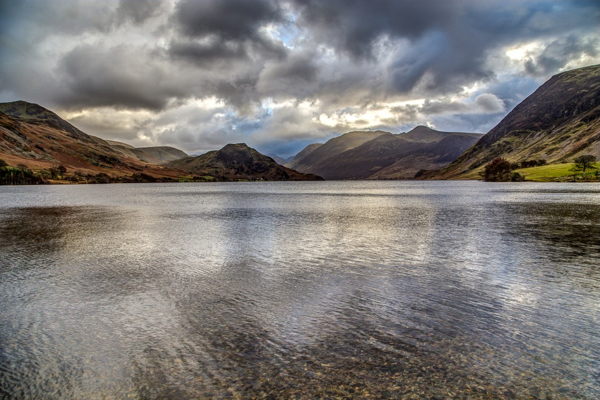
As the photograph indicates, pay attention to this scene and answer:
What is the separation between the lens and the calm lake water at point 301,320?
12539mm

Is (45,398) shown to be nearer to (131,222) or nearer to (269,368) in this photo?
(269,368)

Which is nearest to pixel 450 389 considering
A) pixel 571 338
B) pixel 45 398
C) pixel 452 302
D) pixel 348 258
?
pixel 571 338

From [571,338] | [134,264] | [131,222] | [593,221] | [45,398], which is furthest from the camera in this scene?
[131,222]

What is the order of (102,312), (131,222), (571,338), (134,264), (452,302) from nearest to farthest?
(571,338)
(102,312)
(452,302)
(134,264)
(131,222)

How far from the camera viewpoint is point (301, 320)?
1798 centimetres

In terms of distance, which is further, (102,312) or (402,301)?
(402,301)

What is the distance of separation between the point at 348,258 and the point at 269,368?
19421mm

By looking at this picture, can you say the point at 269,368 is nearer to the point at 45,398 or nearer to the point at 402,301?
the point at 45,398

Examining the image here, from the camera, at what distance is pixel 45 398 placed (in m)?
11.7

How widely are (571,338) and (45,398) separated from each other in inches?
794

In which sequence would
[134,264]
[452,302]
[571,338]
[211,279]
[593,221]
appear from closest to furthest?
1. [571,338]
2. [452,302]
3. [211,279]
4. [134,264]
5. [593,221]

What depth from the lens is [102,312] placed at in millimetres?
19172

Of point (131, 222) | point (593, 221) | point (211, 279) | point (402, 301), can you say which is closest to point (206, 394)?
point (402, 301)

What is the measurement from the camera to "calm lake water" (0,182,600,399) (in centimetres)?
1254
